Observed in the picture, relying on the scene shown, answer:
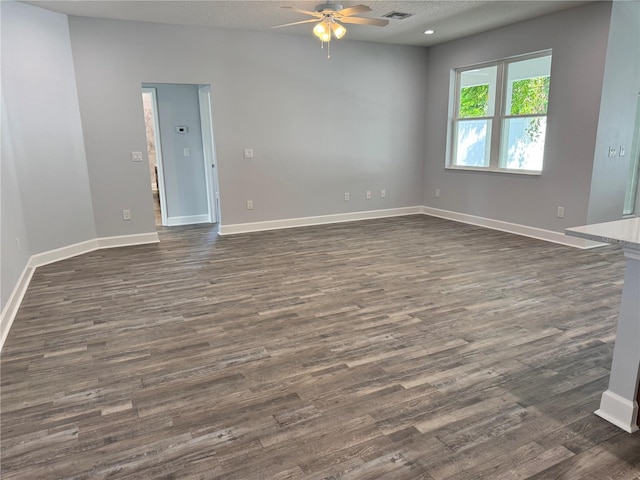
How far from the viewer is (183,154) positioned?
6.91 metres

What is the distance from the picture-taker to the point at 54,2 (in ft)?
14.4

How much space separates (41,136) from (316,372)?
168 inches

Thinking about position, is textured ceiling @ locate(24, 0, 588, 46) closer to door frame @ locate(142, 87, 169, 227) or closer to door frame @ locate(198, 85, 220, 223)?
door frame @ locate(198, 85, 220, 223)

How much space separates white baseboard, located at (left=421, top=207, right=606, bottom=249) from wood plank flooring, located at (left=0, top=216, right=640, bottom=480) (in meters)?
0.65

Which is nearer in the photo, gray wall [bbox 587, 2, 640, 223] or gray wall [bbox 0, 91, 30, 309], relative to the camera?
gray wall [bbox 0, 91, 30, 309]

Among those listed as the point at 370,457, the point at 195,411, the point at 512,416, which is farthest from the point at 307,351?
the point at 512,416

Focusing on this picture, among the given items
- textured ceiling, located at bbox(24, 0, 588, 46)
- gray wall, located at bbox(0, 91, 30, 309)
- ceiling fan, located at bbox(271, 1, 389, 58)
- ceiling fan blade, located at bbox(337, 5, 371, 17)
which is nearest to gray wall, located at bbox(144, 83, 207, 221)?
textured ceiling, located at bbox(24, 0, 588, 46)

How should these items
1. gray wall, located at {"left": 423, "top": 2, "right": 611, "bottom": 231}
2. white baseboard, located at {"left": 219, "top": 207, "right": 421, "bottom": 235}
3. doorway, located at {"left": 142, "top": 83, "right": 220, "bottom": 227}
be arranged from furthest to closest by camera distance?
doorway, located at {"left": 142, "top": 83, "right": 220, "bottom": 227}, white baseboard, located at {"left": 219, "top": 207, "right": 421, "bottom": 235}, gray wall, located at {"left": 423, "top": 2, "right": 611, "bottom": 231}

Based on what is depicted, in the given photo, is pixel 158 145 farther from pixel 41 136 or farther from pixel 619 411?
pixel 619 411

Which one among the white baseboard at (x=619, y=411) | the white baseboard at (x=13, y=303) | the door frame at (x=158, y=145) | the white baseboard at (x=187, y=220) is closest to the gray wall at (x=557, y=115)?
the white baseboard at (x=619, y=411)

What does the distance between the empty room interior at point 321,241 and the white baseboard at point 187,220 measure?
0.06 m

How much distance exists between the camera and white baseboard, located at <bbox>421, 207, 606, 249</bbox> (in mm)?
5211

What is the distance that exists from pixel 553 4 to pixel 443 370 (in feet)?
15.0

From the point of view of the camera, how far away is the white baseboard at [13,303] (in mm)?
2998
